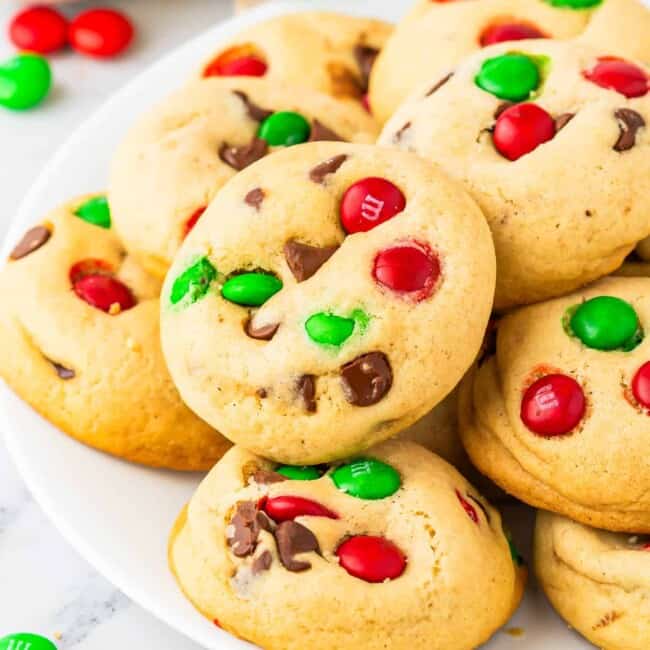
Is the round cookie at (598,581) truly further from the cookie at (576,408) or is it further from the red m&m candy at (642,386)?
the red m&m candy at (642,386)

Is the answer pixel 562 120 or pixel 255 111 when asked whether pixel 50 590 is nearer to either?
pixel 255 111

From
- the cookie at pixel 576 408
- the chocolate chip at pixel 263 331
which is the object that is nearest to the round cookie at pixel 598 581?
the cookie at pixel 576 408

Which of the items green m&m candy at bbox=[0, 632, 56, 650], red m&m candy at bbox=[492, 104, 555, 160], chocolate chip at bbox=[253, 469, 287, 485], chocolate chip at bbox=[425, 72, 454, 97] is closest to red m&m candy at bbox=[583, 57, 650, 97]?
red m&m candy at bbox=[492, 104, 555, 160]

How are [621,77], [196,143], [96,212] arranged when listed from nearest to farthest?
[621,77] < [196,143] < [96,212]

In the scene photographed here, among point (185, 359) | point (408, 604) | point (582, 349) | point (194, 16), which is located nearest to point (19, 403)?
point (185, 359)

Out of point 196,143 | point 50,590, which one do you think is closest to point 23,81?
point 196,143

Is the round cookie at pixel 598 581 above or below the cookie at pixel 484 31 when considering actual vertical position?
below

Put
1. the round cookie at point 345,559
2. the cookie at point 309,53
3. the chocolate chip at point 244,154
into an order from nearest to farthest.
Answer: the round cookie at point 345,559 → the chocolate chip at point 244,154 → the cookie at point 309,53
